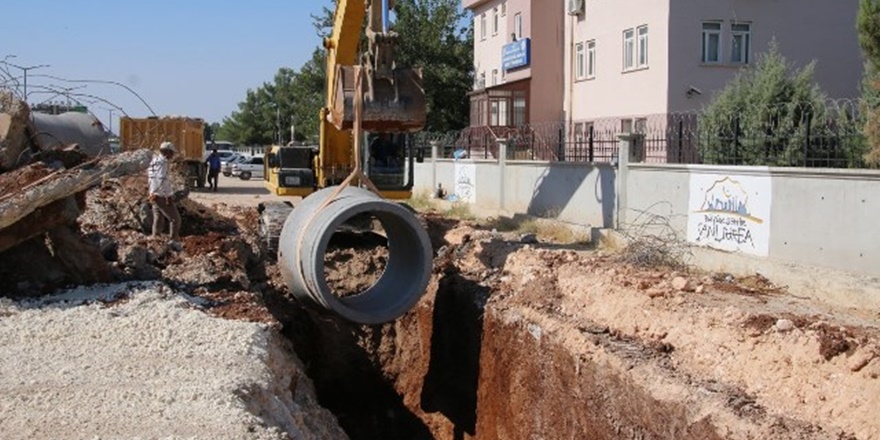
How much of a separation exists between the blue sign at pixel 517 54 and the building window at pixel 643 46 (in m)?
6.25

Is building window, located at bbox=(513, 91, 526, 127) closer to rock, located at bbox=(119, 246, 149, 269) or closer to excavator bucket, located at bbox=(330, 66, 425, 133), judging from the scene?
excavator bucket, located at bbox=(330, 66, 425, 133)

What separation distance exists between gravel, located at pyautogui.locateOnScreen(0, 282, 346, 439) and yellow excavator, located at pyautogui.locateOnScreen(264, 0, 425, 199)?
4411 millimetres

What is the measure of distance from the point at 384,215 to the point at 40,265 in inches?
139

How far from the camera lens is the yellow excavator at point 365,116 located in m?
12.6

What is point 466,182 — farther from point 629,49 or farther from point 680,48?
point 629,49

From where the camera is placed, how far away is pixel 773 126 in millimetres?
15438

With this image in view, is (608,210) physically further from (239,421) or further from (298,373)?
(239,421)

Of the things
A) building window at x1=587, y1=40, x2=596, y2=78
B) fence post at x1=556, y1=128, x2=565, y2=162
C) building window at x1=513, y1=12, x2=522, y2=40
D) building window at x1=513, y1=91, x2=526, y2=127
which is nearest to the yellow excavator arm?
fence post at x1=556, y1=128, x2=565, y2=162

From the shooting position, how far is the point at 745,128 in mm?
16578

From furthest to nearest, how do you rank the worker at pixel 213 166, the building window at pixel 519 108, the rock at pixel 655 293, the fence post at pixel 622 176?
the building window at pixel 519 108 < the worker at pixel 213 166 < the fence post at pixel 622 176 < the rock at pixel 655 293

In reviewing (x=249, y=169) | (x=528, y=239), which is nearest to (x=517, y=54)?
(x=249, y=169)

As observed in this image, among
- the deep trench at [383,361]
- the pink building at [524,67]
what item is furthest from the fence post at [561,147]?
the pink building at [524,67]

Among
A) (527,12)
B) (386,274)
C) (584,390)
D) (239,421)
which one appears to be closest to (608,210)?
(386,274)

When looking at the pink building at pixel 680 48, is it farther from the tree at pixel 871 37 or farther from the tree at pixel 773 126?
the tree at pixel 871 37
